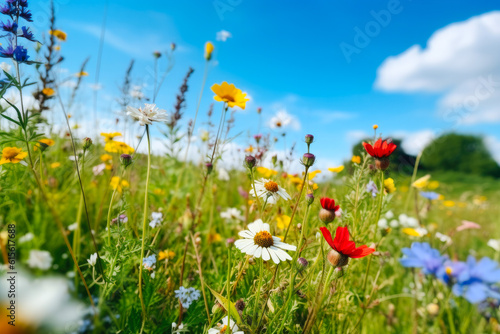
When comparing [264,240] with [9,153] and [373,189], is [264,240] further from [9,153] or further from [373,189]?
[9,153]

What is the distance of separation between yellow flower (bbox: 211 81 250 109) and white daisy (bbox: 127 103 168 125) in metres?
0.19

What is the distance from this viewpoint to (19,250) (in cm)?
89

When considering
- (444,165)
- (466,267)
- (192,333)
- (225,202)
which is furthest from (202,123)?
(444,165)

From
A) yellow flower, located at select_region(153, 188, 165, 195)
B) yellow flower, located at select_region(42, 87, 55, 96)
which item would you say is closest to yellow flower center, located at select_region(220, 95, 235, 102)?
yellow flower, located at select_region(153, 188, 165, 195)

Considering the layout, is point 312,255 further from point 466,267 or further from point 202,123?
point 202,123

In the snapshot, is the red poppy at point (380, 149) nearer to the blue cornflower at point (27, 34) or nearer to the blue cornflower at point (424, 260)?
the blue cornflower at point (424, 260)

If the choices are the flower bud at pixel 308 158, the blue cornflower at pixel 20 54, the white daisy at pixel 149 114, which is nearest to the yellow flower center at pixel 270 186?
the flower bud at pixel 308 158

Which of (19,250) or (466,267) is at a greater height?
(466,267)

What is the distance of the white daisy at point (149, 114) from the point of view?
73cm

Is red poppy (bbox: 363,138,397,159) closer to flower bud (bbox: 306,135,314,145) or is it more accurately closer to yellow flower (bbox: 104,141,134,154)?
flower bud (bbox: 306,135,314,145)

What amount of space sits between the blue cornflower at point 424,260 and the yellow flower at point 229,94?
2.02 feet

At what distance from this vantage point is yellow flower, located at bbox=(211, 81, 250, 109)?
89 centimetres

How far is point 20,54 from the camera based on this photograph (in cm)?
72

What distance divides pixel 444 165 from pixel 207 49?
33.7 m
